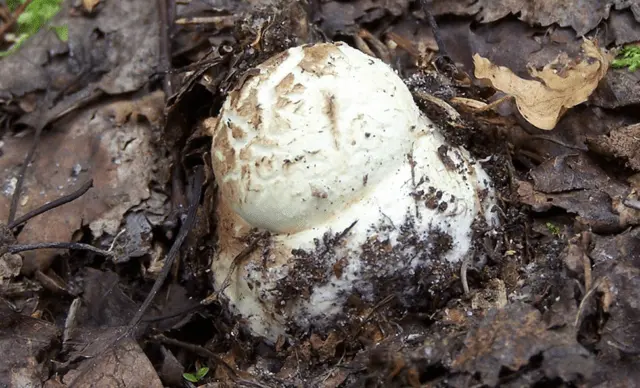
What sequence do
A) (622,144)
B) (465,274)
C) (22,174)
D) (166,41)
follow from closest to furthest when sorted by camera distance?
(465,274)
(622,144)
(22,174)
(166,41)

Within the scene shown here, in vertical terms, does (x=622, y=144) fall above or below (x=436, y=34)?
below

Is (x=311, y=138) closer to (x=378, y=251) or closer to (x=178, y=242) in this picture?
(x=378, y=251)

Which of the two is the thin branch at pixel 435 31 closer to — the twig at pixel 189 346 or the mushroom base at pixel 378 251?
the mushroom base at pixel 378 251

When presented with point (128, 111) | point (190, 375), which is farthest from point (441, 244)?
point (128, 111)

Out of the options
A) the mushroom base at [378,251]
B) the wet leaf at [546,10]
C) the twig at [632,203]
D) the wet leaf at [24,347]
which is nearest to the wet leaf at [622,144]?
the twig at [632,203]

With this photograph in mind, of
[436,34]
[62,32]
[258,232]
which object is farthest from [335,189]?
[62,32]

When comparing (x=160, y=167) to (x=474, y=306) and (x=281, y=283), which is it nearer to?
(x=281, y=283)
